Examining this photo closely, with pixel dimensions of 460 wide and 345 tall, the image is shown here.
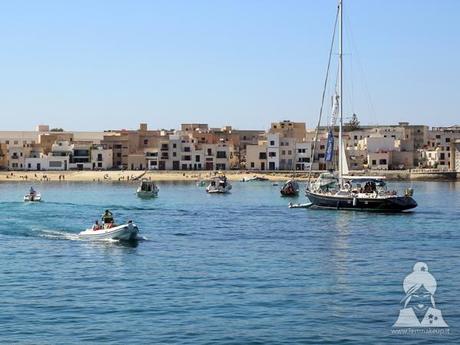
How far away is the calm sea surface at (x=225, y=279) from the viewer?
26.9 metres

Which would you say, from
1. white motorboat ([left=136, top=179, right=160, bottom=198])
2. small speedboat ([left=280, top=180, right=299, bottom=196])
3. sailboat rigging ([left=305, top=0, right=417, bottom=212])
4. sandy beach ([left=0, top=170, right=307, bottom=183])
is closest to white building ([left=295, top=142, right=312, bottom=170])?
sandy beach ([left=0, top=170, right=307, bottom=183])

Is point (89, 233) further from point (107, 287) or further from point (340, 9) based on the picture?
point (340, 9)

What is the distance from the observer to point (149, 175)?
495 feet

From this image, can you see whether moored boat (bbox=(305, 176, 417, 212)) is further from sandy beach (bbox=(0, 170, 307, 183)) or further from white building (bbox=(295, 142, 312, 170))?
white building (bbox=(295, 142, 312, 170))

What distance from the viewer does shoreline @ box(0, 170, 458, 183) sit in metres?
146

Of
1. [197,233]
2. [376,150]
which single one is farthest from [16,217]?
[376,150]

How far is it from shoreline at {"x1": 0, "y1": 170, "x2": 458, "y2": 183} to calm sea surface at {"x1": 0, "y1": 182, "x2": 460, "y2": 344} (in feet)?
263

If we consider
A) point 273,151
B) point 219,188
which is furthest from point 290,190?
point 273,151

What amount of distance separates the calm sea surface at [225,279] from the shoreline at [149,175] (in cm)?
8020

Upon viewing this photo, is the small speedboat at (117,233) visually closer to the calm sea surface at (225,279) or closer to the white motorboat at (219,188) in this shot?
the calm sea surface at (225,279)

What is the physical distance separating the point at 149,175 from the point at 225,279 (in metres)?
116

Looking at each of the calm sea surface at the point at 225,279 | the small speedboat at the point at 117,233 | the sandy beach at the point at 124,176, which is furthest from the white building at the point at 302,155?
the small speedboat at the point at 117,233

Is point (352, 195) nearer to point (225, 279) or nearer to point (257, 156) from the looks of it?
point (225, 279)

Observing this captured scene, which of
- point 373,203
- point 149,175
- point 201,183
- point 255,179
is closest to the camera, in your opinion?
point 373,203
